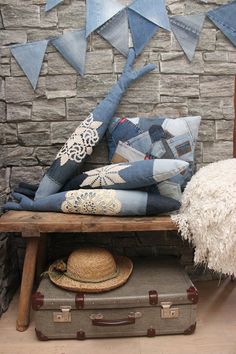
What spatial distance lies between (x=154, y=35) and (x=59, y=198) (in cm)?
100

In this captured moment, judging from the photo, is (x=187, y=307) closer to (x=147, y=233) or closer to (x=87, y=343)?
(x=87, y=343)

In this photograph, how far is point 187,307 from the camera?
1191mm

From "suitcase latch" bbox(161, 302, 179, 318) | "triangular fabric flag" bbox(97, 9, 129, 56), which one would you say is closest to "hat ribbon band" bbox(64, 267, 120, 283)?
"suitcase latch" bbox(161, 302, 179, 318)

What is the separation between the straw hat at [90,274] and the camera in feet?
3.88

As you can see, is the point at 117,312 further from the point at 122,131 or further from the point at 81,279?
the point at 122,131

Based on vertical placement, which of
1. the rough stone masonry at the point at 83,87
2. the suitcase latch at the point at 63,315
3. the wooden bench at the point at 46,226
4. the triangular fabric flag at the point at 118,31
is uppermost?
the triangular fabric flag at the point at 118,31

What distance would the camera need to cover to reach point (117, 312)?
1.17 m

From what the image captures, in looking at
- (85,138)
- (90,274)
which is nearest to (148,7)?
(85,138)

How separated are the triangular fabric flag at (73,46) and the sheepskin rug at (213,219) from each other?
35.6 inches

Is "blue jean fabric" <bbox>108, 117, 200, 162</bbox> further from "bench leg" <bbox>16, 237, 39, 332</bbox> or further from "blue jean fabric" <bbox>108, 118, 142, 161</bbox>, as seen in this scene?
"bench leg" <bbox>16, 237, 39, 332</bbox>

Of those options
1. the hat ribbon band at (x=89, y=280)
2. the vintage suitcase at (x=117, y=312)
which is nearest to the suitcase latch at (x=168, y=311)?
the vintage suitcase at (x=117, y=312)

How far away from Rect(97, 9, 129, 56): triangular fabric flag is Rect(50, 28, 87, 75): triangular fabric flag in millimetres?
106

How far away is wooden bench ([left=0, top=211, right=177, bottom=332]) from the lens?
1200 mm

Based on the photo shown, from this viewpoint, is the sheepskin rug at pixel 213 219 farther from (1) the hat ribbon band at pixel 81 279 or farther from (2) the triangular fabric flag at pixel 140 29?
(2) the triangular fabric flag at pixel 140 29
